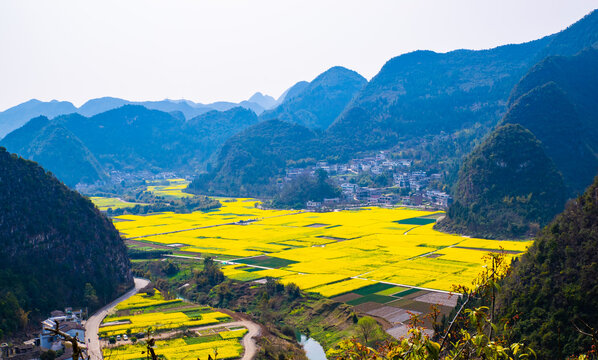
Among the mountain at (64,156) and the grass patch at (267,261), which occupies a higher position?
the mountain at (64,156)

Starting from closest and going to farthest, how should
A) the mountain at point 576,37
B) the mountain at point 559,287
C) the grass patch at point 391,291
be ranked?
the mountain at point 559,287 → the grass patch at point 391,291 → the mountain at point 576,37

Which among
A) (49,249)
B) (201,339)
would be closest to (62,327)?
(201,339)

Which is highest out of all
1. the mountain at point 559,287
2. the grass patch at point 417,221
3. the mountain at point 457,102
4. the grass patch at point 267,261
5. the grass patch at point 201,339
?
the mountain at point 457,102

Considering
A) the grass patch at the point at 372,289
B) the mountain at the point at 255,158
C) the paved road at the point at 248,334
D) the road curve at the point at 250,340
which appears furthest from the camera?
the mountain at the point at 255,158

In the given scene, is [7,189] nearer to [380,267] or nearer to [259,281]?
[259,281]

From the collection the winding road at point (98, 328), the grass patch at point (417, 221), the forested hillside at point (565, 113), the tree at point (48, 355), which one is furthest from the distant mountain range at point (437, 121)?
the tree at point (48, 355)

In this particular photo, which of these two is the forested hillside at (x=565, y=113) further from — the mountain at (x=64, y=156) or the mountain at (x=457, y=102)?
the mountain at (x=64, y=156)
